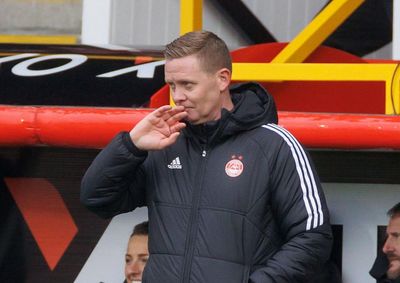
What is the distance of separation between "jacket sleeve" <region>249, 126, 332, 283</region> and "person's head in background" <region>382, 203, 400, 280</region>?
4.54 feet

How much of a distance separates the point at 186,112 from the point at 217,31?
2550mm

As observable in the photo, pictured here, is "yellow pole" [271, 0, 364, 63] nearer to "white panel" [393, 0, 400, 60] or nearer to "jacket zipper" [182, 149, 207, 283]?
"white panel" [393, 0, 400, 60]

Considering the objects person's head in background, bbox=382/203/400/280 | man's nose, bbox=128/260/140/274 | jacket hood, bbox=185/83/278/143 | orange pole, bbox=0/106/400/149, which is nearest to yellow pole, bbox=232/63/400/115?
orange pole, bbox=0/106/400/149

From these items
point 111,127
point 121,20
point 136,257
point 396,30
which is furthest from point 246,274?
point 121,20

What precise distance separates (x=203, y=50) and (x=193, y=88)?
10cm

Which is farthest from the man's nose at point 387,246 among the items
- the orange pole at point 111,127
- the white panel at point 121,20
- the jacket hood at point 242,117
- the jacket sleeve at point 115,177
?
the white panel at point 121,20

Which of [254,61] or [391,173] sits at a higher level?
[254,61]

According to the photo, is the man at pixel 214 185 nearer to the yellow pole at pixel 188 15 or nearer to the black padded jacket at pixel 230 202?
the black padded jacket at pixel 230 202

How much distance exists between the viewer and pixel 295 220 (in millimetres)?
2697

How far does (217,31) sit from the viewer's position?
528cm

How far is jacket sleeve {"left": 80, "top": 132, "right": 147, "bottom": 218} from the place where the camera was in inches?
110

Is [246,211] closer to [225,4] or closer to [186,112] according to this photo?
[186,112]

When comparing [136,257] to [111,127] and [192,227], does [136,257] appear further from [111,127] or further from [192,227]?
[192,227]

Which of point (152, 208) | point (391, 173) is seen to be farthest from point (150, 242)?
point (391, 173)
